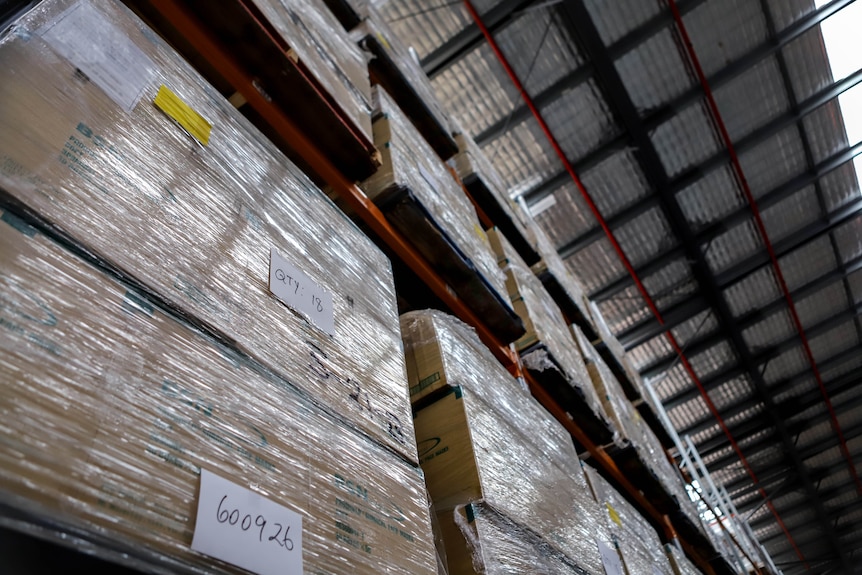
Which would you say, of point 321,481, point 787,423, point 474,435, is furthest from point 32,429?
point 787,423

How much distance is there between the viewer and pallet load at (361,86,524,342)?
1959 mm

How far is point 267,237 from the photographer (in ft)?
3.76

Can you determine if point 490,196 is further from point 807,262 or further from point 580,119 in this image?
point 807,262

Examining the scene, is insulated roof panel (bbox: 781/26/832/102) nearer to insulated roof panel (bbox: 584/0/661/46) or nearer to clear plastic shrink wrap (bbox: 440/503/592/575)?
insulated roof panel (bbox: 584/0/661/46)

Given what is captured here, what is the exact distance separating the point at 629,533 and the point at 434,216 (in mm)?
1563

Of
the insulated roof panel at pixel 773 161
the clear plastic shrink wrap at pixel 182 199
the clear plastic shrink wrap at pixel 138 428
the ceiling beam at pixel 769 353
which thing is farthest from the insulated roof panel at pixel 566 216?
the clear plastic shrink wrap at pixel 138 428

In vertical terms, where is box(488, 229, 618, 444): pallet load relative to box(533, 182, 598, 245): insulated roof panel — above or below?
below

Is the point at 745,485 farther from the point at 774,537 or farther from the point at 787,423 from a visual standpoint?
the point at 774,537

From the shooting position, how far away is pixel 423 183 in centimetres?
224

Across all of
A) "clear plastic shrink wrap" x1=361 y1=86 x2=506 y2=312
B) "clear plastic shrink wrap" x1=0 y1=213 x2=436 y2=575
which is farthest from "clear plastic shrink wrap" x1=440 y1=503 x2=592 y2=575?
"clear plastic shrink wrap" x1=361 y1=86 x2=506 y2=312

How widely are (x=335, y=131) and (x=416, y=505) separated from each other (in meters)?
1.08

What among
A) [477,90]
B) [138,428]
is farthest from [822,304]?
[138,428]

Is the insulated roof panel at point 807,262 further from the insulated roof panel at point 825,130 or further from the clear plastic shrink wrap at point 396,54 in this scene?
the clear plastic shrink wrap at point 396,54

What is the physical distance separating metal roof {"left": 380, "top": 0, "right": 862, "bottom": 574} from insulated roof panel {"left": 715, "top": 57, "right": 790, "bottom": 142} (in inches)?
0.6
